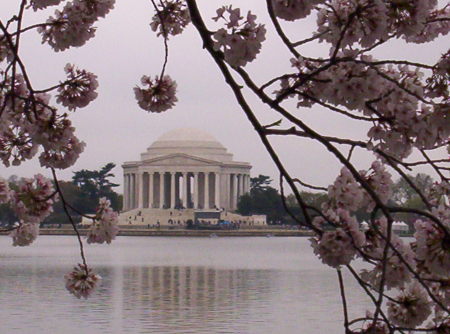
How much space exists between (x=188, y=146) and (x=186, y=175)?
12.5 ft

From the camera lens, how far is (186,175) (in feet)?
543

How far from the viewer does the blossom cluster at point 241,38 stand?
4.84 metres

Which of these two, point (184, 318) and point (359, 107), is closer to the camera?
point (359, 107)

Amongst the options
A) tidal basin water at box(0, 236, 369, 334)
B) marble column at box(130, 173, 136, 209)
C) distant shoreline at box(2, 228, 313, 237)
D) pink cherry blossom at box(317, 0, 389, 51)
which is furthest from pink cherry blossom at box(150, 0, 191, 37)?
marble column at box(130, 173, 136, 209)

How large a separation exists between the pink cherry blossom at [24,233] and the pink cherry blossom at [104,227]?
0.49 meters

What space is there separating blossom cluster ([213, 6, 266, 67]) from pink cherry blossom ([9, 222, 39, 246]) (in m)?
3.07

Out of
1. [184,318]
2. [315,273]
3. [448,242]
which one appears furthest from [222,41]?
[315,273]

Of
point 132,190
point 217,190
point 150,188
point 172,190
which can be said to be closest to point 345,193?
point 217,190

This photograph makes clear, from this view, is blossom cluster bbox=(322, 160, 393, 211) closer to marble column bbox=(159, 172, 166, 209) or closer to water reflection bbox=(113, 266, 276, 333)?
water reflection bbox=(113, 266, 276, 333)

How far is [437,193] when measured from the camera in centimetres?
629

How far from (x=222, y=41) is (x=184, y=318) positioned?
97.0ft

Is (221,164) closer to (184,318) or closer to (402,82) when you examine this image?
(184,318)

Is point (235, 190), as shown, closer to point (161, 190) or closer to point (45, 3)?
point (161, 190)

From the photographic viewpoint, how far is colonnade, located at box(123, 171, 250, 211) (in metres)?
163
